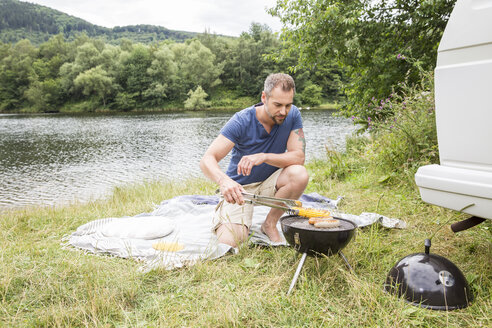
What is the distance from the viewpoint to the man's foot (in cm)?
350

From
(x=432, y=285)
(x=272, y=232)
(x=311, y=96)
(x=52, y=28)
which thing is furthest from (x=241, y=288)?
(x=52, y=28)

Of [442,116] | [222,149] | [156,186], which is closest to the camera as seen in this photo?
[442,116]

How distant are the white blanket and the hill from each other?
6121 inches

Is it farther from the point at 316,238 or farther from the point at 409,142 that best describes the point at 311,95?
the point at 316,238

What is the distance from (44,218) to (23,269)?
2.26 meters

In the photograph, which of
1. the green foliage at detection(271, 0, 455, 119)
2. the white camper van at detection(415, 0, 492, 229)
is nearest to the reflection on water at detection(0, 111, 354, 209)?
the green foliage at detection(271, 0, 455, 119)

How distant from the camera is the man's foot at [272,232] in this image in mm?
3496

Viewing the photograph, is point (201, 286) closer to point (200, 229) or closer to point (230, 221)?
point (230, 221)

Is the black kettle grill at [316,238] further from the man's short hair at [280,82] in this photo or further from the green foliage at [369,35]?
the green foliage at [369,35]

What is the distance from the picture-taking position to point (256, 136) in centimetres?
360

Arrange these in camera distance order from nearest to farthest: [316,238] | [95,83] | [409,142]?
[316,238], [409,142], [95,83]

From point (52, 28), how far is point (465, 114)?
195695mm

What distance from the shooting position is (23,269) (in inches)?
112

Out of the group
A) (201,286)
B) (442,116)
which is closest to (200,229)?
(201,286)
